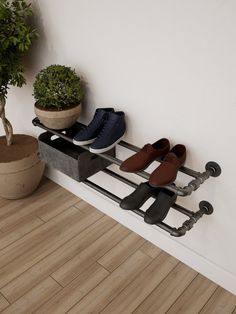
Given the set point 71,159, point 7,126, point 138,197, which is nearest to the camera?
point 138,197

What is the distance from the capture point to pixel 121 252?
1.71 m

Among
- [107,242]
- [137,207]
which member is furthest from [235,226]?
[107,242]

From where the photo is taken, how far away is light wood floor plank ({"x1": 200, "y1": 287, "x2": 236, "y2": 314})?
1400 mm

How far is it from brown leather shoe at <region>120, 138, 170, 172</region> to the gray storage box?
290 millimetres

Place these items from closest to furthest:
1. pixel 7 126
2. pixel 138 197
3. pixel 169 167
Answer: pixel 169 167
pixel 138 197
pixel 7 126

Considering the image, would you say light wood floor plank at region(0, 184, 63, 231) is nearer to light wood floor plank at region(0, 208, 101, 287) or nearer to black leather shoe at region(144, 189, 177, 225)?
light wood floor plank at region(0, 208, 101, 287)

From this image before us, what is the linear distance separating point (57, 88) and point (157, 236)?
3.31 feet

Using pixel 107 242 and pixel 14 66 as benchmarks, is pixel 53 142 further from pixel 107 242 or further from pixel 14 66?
pixel 107 242

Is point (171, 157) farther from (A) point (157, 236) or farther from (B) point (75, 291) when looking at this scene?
(B) point (75, 291)

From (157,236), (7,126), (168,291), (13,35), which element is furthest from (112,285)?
(13,35)

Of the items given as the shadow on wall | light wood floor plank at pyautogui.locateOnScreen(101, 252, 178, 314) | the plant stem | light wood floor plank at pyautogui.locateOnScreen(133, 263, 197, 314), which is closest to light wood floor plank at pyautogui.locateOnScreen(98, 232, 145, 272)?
light wood floor plank at pyautogui.locateOnScreen(101, 252, 178, 314)

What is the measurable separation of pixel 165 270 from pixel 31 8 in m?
1.68

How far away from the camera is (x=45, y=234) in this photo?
1.84 meters

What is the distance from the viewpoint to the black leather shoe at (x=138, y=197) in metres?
1.32
